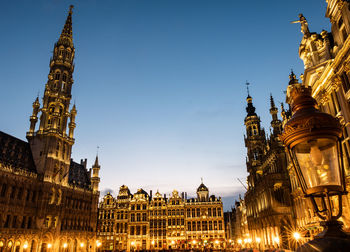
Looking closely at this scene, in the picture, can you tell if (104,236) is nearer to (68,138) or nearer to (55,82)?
(68,138)

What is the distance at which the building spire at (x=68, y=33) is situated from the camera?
65963mm

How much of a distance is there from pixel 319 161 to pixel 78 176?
216ft

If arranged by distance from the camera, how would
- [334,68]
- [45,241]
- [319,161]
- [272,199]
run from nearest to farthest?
[319,161], [334,68], [272,199], [45,241]

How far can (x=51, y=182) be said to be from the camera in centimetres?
4934

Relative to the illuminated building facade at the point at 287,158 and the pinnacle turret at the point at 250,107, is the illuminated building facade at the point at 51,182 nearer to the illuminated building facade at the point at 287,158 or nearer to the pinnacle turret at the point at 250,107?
the illuminated building facade at the point at 287,158

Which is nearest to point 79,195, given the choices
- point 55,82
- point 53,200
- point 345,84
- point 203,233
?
point 53,200

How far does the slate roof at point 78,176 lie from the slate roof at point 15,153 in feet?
33.6

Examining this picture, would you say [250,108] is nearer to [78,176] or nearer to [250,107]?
[250,107]

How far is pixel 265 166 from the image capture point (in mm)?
42938

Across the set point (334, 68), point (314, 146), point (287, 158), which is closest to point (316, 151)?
point (314, 146)

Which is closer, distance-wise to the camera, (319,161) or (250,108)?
(319,161)

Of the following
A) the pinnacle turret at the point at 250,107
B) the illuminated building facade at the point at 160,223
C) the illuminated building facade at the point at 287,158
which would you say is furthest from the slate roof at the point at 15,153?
the pinnacle turret at the point at 250,107

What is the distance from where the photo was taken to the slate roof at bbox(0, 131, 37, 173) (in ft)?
149

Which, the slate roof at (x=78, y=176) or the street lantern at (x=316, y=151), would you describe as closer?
the street lantern at (x=316, y=151)
